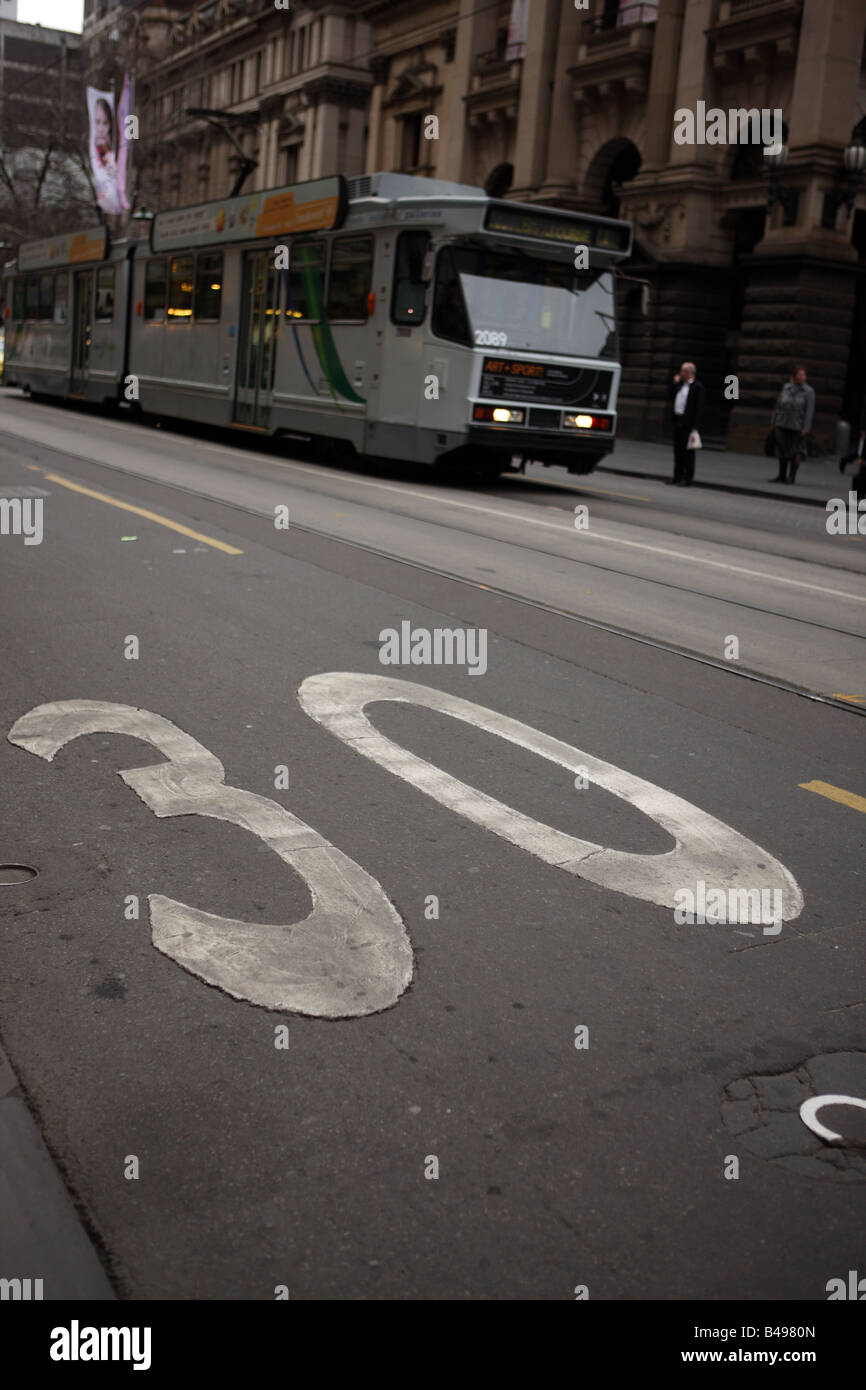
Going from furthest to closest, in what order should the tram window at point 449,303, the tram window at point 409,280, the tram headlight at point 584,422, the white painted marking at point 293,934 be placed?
1. the tram headlight at point 584,422
2. the tram window at point 409,280
3. the tram window at point 449,303
4. the white painted marking at point 293,934

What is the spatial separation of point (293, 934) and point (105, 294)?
26290 mm

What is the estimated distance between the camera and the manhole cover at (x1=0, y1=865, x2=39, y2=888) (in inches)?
170

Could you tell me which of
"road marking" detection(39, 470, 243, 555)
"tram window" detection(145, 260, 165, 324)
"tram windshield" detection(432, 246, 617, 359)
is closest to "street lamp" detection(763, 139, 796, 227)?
"tram windshield" detection(432, 246, 617, 359)

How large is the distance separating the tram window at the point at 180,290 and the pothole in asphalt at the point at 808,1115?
22164mm

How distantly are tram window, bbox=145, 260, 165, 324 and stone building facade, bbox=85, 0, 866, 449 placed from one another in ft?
35.2

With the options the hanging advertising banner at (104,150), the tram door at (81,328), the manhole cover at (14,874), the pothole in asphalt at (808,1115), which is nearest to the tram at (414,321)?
the tram door at (81,328)

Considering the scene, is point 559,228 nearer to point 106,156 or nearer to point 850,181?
point 850,181

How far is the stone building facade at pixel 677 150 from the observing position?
28953mm

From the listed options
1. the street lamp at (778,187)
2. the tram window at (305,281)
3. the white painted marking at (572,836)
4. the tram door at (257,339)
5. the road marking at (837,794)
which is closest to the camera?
the white painted marking at (572,836)

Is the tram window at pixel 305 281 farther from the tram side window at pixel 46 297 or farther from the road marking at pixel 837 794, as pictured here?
the road marking at pixel 837 794

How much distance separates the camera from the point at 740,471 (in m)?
25.9

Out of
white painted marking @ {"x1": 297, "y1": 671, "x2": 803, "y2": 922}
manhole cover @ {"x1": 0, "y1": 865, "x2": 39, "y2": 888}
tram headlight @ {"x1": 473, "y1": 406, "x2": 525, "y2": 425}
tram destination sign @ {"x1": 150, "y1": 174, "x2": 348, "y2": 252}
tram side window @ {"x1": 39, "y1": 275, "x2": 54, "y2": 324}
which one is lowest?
manhole cover @ {"x1": 0, "y1": 865, "x2": 39, "y2": 888}

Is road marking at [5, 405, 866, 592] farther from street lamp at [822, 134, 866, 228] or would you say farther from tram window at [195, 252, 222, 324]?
street lamp at [822, 134, 866, 228]

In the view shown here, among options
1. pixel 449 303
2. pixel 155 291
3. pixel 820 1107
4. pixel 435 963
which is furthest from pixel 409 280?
pixel 820 1107
